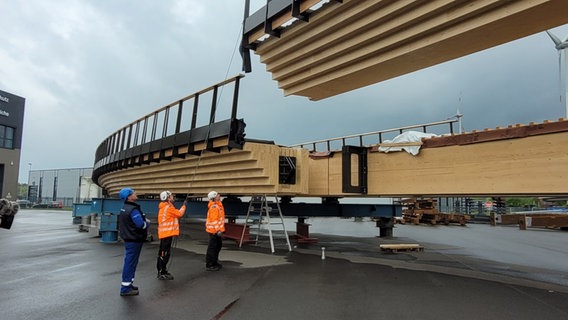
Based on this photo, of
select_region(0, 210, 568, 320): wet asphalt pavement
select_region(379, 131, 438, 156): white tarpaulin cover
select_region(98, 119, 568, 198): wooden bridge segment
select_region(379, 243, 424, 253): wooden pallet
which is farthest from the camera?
select_region(379, 243, 424, 253): wooden pallet

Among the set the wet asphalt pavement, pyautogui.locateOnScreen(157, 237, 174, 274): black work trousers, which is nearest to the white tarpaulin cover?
the wet asphalt pavement

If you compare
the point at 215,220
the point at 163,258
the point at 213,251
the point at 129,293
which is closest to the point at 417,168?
the point at 215,220

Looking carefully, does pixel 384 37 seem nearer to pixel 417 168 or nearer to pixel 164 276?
pixel 417 168

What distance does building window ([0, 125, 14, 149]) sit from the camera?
40.1 meters

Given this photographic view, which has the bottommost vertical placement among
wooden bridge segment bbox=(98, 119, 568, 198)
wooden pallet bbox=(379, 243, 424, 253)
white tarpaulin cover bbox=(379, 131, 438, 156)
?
wooden pallet bbox=(379, 243, 424, 253)

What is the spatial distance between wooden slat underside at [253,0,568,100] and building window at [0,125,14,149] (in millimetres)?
42147

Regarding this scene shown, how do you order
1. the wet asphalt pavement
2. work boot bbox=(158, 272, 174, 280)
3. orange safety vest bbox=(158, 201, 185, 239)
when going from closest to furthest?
the wet asphalt pavement < work boot bbox=(158, 272, 174, 280) < orange safety vest bbox=(158, 201, 185, 239)

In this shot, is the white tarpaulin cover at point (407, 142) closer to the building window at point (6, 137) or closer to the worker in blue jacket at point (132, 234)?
the worker in blue jacket at point (132, 234)

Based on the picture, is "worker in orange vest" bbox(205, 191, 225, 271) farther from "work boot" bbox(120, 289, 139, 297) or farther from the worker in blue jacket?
"work boot" bbox(120, 289, 139, 297)

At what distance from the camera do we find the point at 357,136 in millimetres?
12164

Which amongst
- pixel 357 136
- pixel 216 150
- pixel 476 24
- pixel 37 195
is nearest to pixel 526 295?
pixel 476 24

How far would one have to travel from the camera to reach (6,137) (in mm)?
40562

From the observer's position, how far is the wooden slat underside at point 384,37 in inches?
205

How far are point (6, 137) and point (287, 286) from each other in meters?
44.2
